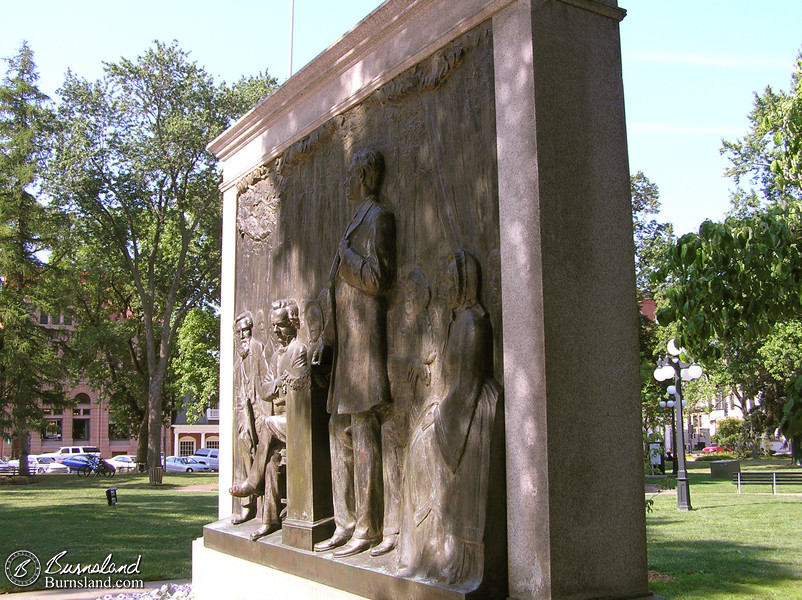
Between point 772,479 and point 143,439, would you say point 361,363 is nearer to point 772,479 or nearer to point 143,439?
point 772,479

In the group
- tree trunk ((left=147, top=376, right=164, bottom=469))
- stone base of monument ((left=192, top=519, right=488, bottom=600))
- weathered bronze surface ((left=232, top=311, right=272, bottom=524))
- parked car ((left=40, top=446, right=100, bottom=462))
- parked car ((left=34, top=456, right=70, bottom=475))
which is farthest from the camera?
parked car ((left=40, top=446, right=100, bottom=462))

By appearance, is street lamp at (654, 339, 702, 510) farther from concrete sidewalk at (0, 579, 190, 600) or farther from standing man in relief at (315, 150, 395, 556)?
standing man in relief at (315, 150, 395, 556)

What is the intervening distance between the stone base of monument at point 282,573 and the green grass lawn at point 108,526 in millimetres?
3260

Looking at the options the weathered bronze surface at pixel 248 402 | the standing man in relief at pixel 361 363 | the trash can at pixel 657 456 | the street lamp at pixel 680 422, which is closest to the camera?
the standing man in relief at pixel 361 363

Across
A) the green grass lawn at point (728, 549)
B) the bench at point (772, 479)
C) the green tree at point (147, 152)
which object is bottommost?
the bench at point (772, 479)

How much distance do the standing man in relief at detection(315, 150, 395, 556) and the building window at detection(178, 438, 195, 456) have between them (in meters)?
70.9

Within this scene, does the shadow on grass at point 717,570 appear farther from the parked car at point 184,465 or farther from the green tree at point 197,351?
the parked car at point 184,465

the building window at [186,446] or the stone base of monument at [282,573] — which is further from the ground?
the stone base of monument at [282,573]

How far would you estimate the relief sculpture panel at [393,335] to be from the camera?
451 centimetres

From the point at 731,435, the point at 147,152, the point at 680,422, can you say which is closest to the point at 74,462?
the point at 147,152

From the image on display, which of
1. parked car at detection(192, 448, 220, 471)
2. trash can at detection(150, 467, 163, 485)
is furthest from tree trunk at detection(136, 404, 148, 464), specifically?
trash can at detection(150, 467, 163, 485)

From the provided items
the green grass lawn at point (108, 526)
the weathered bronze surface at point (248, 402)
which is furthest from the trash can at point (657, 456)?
the weathered bronze surface at point (248, 402)

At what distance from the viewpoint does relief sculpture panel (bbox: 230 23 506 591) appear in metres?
4.51

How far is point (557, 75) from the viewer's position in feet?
14.8
